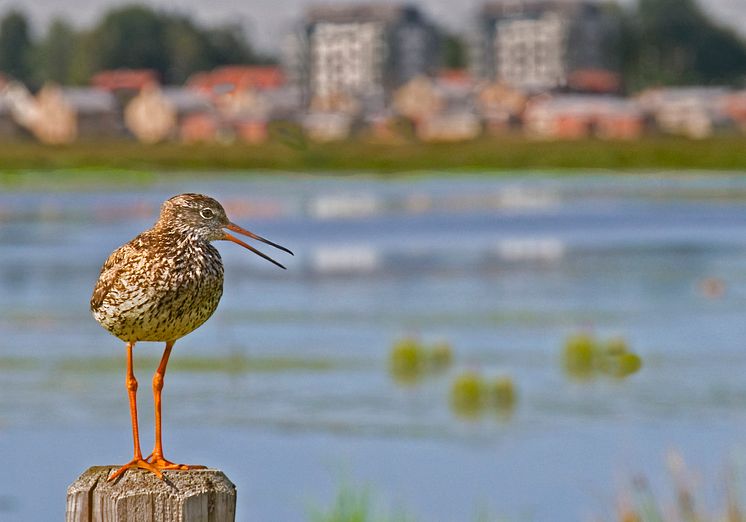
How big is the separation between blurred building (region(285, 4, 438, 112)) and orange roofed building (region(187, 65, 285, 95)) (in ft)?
31.8

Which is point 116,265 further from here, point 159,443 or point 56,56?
point 56,56

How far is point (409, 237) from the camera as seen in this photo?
4059 cm

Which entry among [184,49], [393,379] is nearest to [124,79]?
[184,49]

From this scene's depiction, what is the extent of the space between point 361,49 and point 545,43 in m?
20.4

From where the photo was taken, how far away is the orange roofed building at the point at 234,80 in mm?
132625

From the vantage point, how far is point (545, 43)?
181 metres

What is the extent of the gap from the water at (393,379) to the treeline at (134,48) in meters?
121

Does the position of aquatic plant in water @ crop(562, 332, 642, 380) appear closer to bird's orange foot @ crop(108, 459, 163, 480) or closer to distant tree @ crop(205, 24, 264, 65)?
bird's orange foot @ crop(108, 459, 163, 480)

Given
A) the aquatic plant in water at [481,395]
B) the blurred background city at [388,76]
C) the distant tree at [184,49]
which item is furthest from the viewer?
the distant tree at [184,49]

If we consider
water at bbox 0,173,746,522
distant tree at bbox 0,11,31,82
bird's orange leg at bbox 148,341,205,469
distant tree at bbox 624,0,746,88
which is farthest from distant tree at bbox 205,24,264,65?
bird's orange leg at bbox 148,341,205,469

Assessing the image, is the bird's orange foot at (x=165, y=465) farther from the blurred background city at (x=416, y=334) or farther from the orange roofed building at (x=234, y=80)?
the orange roofed building at (x=234, y=80)

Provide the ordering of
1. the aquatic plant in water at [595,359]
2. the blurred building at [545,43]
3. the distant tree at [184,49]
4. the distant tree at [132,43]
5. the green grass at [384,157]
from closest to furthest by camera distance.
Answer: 1. the aquatic plant in water at [595,359]
2. the green grass at [384,157]
3. the distant tree at [184,49]
4. the distant tree at [132,43]
5. the blurred building at [545,43]

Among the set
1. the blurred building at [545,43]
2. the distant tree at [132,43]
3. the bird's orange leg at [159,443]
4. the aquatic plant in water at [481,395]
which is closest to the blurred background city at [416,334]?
the aquatic plant in water at [481,395]

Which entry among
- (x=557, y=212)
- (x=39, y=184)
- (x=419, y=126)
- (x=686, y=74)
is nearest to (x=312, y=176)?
(x=39, y=184)
